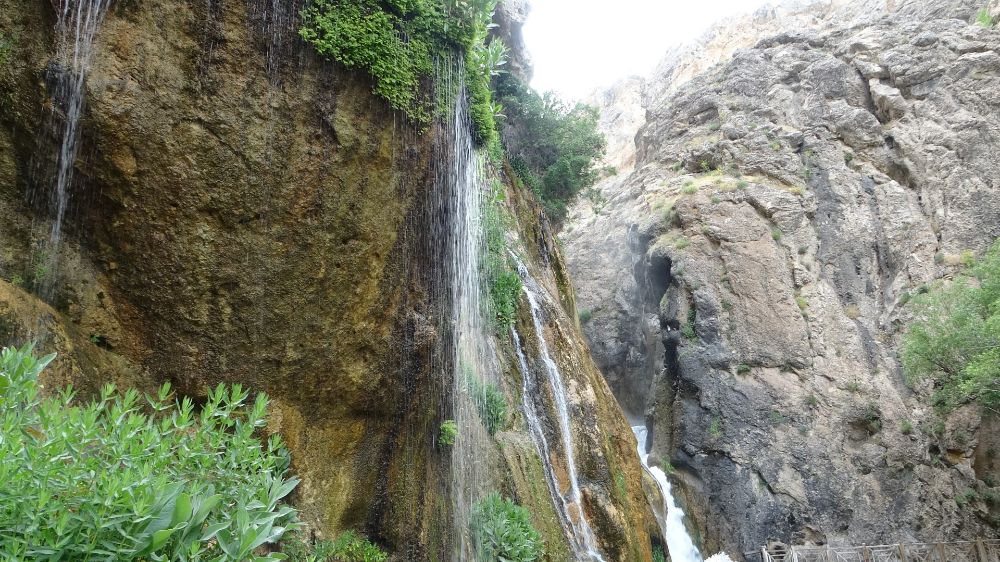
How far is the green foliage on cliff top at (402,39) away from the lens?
5648 mm

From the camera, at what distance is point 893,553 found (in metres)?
15.2

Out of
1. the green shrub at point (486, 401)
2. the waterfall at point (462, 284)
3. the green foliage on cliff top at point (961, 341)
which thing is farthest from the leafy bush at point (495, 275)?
the green foliage on cliff top at point (961, 341)

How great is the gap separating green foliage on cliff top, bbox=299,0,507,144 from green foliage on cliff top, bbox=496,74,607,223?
12.4 metres

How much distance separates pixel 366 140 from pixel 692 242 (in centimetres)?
1881

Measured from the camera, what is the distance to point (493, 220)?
9.76 meters

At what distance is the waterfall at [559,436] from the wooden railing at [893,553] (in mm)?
7750

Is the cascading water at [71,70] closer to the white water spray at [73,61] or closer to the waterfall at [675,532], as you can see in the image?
the white water spray at [73,61]

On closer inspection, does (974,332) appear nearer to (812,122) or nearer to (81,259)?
(812,122)

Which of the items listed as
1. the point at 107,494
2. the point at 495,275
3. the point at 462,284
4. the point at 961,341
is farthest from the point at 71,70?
the point at 961,341

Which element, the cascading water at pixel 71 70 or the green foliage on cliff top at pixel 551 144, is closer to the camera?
the cascading water at pixel 71 70

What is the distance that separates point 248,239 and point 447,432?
141 inches

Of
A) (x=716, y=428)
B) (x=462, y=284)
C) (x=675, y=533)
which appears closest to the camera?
(x=462, y=284)

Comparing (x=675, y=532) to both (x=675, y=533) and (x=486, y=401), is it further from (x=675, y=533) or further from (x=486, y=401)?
(x=486, y=401)

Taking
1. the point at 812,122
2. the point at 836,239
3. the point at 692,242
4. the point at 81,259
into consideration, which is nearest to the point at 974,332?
the point at 836,239
